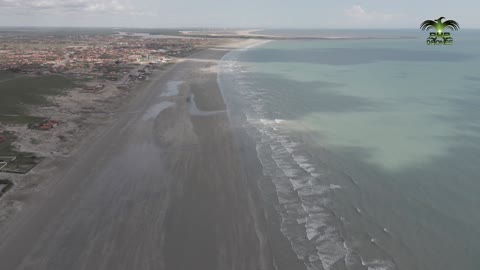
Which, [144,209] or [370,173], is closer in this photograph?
[144,209]

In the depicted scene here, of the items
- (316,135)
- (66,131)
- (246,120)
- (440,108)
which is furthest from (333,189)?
(440,108)

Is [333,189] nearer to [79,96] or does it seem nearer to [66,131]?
[66,131]

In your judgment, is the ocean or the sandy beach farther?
the ocean

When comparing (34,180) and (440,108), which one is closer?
(34,180)

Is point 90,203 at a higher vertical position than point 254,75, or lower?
lower

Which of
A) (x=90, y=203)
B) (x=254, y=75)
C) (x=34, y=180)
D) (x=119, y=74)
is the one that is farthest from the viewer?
(x=254, y=75)
